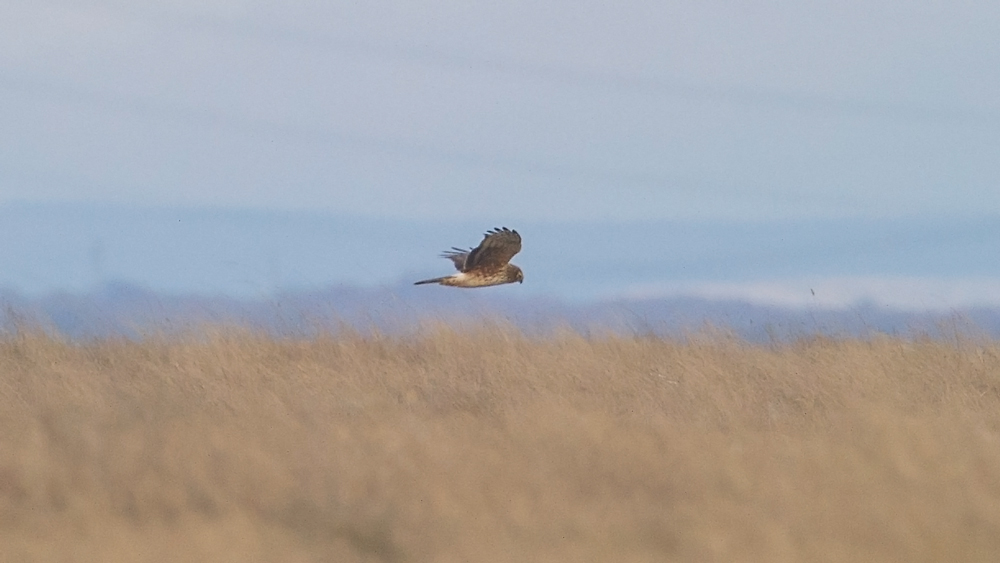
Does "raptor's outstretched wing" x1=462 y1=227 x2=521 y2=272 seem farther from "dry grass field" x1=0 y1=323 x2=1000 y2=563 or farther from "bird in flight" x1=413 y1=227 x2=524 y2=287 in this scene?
"dry grass field" x1=0 y1=323 x2=1000 y2=563

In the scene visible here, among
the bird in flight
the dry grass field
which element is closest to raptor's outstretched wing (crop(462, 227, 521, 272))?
the bird in flight

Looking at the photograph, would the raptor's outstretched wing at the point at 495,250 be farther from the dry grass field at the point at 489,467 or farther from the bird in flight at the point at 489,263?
the dry grass field at the point at 489,467

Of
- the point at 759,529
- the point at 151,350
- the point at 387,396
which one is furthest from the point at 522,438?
the point at 151,350

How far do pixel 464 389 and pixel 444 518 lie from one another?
2916 mm

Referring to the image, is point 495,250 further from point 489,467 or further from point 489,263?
point 489,467

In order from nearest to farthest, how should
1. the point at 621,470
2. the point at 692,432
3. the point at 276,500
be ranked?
the point at 276,500 → the point at 621,470 → the point at 692,432

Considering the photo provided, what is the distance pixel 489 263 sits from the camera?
730cm

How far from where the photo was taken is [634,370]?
764 cm

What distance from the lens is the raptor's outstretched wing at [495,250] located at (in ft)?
22.5

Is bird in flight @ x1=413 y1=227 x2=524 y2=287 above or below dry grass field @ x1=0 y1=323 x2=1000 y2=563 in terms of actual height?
above

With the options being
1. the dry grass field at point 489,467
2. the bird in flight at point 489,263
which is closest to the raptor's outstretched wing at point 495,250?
the bird in flight at point 489,263

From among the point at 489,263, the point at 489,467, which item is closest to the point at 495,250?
the point at 489,263

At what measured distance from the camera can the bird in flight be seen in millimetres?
6906

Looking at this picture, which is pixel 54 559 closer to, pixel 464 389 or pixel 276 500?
pixel 276 500
